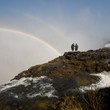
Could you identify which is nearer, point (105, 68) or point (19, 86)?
point (19, 86)

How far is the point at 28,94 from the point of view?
81.8ft

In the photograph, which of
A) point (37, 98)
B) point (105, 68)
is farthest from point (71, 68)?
point (37, 98)

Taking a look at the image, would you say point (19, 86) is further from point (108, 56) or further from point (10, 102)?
point (108, 56)

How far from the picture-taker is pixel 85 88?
24656mm

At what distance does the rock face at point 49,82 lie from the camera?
2314 cm

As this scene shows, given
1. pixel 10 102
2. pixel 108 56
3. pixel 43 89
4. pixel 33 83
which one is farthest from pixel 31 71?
pixel 108 56

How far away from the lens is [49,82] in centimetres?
2719

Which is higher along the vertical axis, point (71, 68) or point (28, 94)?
point (71, 68)

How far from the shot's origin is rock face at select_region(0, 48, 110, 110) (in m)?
23.1

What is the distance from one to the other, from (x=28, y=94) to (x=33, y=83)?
2.84 metres

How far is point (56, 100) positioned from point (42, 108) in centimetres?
159

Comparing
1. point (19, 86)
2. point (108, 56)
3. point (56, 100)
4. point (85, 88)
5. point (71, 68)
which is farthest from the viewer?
point (108, 56)

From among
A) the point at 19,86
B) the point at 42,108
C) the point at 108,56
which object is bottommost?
the point at 42,108

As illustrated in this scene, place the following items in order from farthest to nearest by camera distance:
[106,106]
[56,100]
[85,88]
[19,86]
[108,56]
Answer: [108,56]
[19,86]
[85,88]
[56,100]
[106,106]
